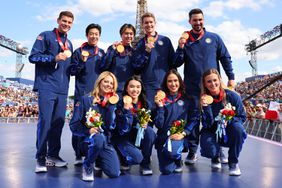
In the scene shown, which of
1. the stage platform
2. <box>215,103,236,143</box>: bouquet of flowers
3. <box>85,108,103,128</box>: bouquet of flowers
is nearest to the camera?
the stage platform

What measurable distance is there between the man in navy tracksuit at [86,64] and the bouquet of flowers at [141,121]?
85 cm

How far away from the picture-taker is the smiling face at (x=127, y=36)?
12.0ft

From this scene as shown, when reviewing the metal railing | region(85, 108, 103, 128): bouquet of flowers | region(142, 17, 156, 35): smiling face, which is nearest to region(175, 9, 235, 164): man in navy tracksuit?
region(142, 17, 156, 35): smiling face

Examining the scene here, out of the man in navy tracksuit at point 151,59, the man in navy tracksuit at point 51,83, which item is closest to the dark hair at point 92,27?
the man in navy tracksuit at point 51,83

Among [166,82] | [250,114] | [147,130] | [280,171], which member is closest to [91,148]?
[147,130]

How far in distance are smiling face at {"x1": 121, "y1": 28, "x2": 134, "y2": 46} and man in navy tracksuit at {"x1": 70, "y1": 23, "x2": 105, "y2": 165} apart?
0.32 m

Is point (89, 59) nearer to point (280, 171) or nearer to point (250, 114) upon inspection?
point (280, 171)

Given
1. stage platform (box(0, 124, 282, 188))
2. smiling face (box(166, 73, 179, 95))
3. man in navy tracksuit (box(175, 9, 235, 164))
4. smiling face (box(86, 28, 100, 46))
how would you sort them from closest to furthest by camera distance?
1. stage platform (box(0, 124, 282, 188))
2. smiling face (box(166, 73, 179, 95))
3. man in navy tracksuit (box(175, 9, 235, 164))
4. smiling face (box(86, 28, 100, 46))

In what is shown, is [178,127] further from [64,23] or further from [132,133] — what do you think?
[64,23]

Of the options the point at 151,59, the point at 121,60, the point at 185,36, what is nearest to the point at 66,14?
the point at 121,60

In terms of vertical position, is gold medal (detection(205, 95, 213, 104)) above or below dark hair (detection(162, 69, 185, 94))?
below

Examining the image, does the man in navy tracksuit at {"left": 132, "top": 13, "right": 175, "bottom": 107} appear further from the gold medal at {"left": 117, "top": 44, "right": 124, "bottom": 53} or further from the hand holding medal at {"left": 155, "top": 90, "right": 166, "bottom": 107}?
the hand holding medal at {"left": 155, "top": 90, "right": 166, "bottom": 107}

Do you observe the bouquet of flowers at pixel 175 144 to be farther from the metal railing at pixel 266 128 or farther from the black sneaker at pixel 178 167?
the metal railing at pixel 266 128

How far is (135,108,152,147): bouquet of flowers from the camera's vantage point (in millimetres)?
3070
